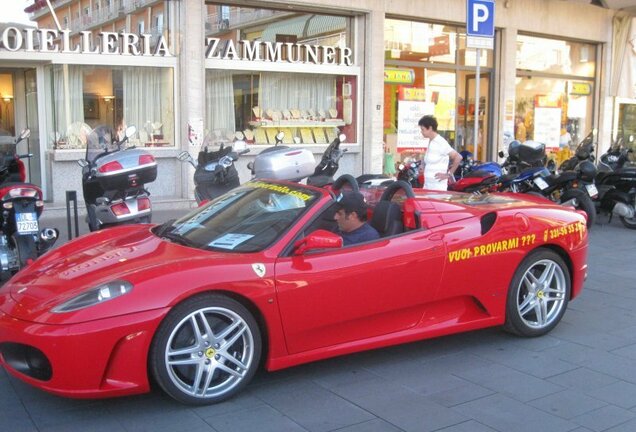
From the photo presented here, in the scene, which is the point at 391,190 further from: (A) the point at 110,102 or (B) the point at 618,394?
(A) the point at 110,102

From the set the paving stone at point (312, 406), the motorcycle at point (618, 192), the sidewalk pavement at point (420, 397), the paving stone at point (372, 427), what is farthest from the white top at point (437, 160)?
the paving stone at point (372, 427)

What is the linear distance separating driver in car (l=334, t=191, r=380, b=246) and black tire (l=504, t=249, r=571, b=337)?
1.21 m

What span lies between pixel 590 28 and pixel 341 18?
7.74 m

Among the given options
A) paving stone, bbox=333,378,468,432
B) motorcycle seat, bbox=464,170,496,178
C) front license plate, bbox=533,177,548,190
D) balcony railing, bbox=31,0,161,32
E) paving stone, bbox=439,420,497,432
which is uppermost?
balcony railing, bbox=31,0,161,32

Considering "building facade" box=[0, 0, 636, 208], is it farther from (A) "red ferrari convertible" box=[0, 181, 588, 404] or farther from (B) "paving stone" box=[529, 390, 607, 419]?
(B) "paving stone" box=[529, 390, 607, 419]

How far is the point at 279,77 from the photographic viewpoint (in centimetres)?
1292

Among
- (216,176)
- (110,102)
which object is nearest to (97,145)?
(216,176)

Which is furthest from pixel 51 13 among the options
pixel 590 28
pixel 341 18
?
pixel 590 28

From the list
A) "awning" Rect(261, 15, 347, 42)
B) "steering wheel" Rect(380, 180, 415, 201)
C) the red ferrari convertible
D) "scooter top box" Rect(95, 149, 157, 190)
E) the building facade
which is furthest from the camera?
"awning" Rect(261, 15, 347, 42)

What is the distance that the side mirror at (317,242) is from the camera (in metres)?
4.15

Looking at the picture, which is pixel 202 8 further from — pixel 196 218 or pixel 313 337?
pixel 313 337

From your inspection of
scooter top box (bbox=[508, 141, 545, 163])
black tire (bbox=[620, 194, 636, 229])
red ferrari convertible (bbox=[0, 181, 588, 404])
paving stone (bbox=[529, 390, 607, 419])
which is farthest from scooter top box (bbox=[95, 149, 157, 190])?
black tire (bbox=[620, 194, 636, 229])

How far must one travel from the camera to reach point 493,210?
5102mm

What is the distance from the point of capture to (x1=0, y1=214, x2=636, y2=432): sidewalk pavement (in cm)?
373
